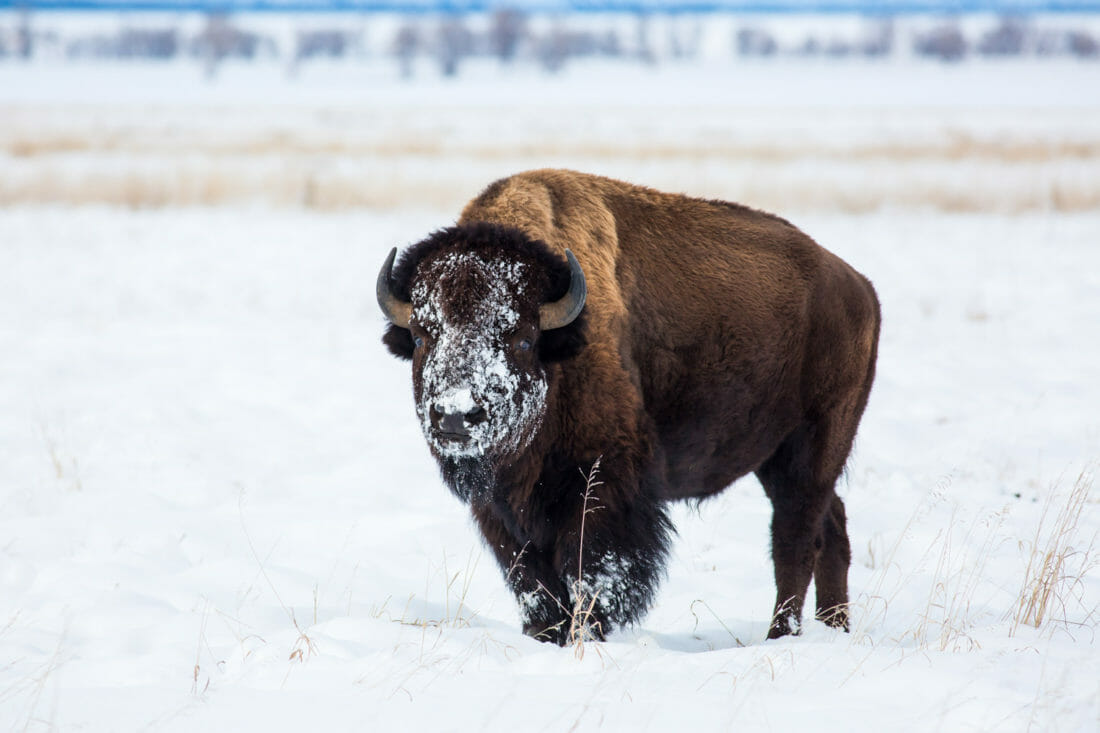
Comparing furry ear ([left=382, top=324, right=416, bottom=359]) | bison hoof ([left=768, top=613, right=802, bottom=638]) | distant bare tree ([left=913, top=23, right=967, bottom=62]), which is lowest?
bison hoof ([left=768, top=613, right=802, bottom=638])

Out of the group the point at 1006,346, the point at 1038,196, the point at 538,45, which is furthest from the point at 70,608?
the point at 538,45

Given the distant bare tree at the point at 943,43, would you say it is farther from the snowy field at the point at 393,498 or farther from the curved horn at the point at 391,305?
the curved horn at the point at 391,305

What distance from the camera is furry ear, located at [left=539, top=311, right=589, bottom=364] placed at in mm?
3783

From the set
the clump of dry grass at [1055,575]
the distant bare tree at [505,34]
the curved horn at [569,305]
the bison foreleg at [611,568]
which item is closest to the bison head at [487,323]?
the curved horn at [569,305]

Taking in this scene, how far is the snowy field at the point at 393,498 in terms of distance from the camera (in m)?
2.90

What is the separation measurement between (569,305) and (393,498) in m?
2.70

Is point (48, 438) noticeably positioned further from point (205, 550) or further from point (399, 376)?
point (399, 376)

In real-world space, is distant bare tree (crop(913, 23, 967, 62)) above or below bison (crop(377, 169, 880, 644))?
above

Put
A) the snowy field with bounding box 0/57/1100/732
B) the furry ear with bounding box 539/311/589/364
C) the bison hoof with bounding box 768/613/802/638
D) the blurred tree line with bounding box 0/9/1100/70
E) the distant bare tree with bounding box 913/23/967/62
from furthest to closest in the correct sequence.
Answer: the blurred tree line with bounding box 0/9/1100/70
the distant bare tree with bounding box 913/23/967/62
the bison hoof with bounding box 768/613/802/638
the furry ear with bounding box 539/311/589/364
the snowy field with bounding box 0/57/1100/732

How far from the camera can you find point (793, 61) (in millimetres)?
82375

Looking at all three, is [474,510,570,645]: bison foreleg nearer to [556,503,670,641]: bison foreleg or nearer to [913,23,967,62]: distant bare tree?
[556,503,670,641]: bison foreleg

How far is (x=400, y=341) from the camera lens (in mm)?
4000

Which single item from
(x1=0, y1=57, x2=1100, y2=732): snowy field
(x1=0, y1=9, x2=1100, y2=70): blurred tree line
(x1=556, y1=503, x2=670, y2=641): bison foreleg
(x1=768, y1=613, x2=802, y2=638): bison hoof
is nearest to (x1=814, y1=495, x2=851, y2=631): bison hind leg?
(x1=0, y1=57, x2=1100, y2=732): snowy field

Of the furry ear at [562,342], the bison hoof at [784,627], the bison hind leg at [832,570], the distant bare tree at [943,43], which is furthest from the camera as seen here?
the distant bare tree at [943,43]
